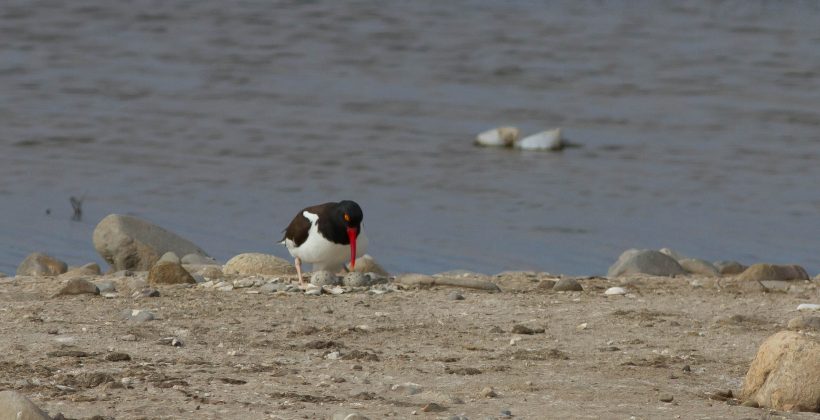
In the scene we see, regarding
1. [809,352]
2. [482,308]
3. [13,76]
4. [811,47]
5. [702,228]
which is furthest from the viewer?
[811,47]

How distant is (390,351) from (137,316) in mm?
1612

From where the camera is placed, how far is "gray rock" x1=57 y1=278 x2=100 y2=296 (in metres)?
9.62

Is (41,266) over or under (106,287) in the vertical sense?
under

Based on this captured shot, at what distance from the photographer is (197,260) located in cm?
1234

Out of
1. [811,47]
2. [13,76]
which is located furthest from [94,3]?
[811,47]

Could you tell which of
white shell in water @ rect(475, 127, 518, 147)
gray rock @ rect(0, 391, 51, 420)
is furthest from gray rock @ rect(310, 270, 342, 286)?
white shell in water @ rect(475, 127, 518, 147)

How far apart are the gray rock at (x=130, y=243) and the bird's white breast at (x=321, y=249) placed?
81.9 inches

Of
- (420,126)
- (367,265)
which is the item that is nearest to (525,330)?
(367,265)

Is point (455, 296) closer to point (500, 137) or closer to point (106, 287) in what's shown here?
point (106, 287)

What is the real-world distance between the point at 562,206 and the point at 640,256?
11.7 ft

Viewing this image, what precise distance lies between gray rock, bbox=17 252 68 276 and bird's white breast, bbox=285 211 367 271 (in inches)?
92.5

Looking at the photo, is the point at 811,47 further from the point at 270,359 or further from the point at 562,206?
the point at 270,359

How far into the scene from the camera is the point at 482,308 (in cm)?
966

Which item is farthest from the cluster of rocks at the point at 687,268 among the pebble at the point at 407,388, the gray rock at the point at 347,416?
the gray rock at the point at 347,416
